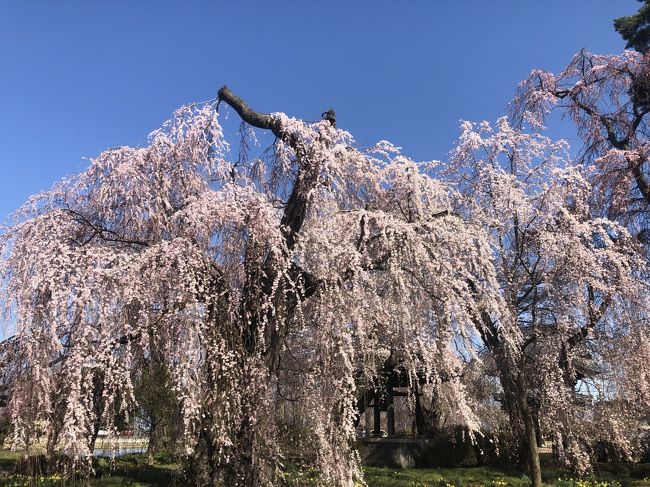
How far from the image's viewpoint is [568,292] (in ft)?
31.4

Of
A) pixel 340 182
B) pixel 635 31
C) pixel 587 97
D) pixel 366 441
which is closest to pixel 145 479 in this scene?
pixel 366 441

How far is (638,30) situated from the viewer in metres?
15.1

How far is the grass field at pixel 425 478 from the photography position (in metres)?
11.3

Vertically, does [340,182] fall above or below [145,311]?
above

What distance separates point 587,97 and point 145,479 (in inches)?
566

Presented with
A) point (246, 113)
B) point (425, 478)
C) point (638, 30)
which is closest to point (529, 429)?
point (425, 478)

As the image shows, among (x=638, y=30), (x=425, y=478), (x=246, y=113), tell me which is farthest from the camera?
Result: (x=638, y=30)

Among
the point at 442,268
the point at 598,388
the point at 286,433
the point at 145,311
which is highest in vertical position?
the point at 442,268

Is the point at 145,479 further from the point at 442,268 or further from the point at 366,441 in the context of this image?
the point at 442,268

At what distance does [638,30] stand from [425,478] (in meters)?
13.3

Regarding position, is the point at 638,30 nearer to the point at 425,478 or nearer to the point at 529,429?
the point at 529,429

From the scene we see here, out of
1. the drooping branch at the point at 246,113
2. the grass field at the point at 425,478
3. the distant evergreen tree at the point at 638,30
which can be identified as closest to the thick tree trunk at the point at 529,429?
the grass field at the point at 425,478

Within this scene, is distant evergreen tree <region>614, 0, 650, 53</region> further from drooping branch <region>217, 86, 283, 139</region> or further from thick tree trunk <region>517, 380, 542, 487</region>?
drooping branch <region>217, 86, 283, 139</region>

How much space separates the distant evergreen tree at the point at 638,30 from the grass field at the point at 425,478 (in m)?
11.2
